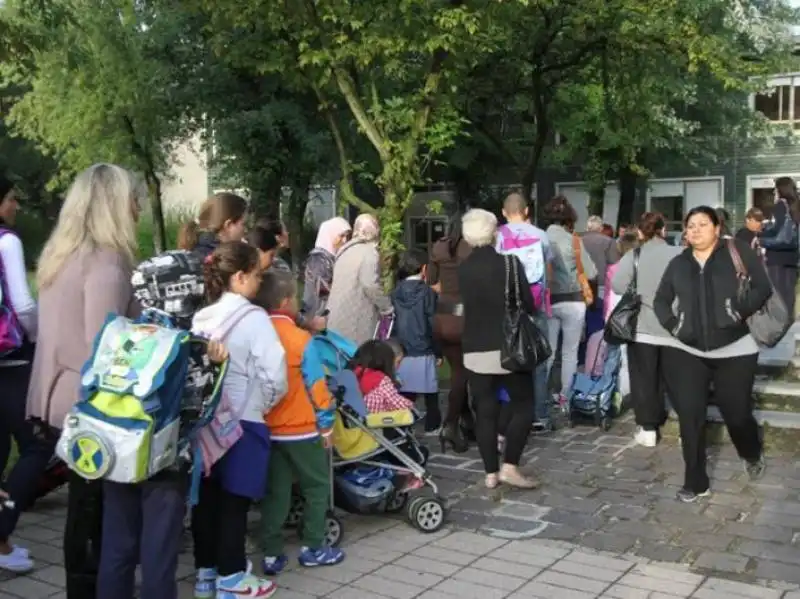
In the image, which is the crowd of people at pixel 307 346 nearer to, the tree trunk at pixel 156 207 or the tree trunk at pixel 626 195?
the tree trunk at pixel 156 207

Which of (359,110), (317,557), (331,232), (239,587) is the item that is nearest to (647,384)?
(331,232)

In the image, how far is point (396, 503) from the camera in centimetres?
568

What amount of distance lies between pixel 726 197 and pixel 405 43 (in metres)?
23.8

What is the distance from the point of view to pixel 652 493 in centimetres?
618

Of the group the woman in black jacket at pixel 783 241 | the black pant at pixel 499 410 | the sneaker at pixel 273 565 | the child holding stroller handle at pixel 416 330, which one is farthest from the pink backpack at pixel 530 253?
the woman in black jacket at pixel 783 241

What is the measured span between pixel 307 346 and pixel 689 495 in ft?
9.55

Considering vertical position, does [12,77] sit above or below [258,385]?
above

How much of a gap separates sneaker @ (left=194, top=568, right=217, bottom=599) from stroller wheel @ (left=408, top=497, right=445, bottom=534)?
1364 mm

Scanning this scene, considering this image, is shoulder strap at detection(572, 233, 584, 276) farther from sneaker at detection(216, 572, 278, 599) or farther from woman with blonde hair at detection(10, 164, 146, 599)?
woman with blonde hair at detection(10, 164, 146, 599)

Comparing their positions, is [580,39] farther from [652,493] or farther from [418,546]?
[418,546]

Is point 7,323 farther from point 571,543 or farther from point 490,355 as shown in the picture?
point 571,543

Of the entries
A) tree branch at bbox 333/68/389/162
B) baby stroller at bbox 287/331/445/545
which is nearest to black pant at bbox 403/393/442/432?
baby stroller at bbox 287/331/445/545

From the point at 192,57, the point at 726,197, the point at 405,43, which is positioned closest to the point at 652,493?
the point at 405,43

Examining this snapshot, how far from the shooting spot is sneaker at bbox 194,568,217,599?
14.2 feet
